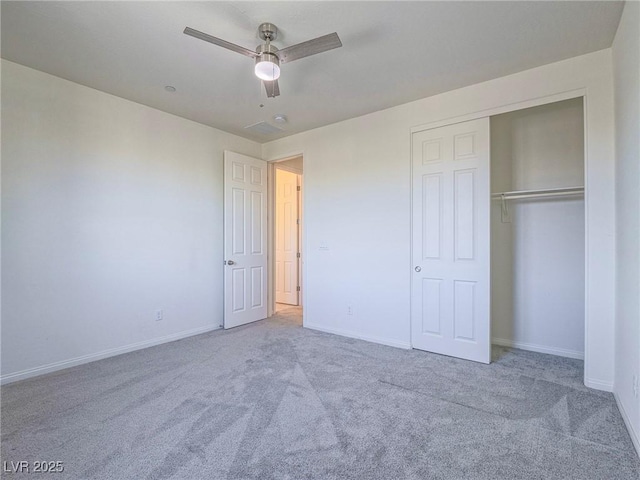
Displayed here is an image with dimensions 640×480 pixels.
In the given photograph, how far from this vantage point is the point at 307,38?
2.36 m

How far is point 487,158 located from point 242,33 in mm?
2463

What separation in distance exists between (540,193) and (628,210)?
1.34 meters

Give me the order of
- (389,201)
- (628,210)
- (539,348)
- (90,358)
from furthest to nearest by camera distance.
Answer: (389,201)
(539,348)
(90,358)
(628,210)

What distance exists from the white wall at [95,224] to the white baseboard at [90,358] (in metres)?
0.01

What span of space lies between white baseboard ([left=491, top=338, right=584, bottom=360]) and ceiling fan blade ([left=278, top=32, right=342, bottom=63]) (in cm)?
356

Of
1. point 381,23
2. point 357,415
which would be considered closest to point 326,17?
point 381,23

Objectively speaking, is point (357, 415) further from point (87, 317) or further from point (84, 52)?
point (84, 52)

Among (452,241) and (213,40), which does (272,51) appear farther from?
(452,241)

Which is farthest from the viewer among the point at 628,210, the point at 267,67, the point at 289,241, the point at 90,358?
the point at 289,241

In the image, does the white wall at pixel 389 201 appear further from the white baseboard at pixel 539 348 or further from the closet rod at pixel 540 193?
the white baseboard at pixel 539 348

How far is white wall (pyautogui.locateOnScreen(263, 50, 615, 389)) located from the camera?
248 centimetres

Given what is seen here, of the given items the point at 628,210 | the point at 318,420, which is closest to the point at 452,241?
the point at 628,210

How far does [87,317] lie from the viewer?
10.2 ft

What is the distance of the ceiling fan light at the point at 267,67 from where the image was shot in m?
2.12
